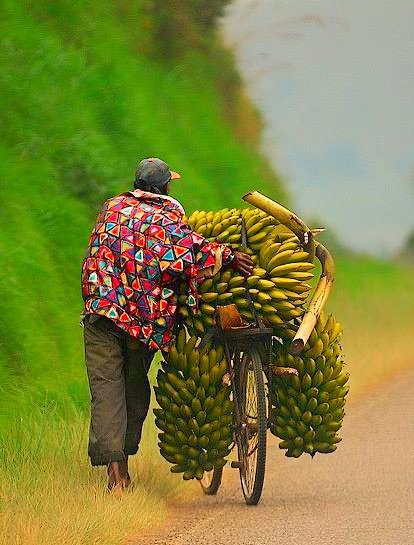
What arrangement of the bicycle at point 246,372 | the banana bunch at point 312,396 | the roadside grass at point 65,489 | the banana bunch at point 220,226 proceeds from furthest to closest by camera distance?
1. the banana bunch at point 312,396
2. the banana bunch at point 220,226
3. the bicycle at point 246,372
4. the roadside grass at point 65,489

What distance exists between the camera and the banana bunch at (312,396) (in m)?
9.57

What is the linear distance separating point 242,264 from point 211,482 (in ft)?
5.45

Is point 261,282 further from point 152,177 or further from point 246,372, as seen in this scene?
point 152,177

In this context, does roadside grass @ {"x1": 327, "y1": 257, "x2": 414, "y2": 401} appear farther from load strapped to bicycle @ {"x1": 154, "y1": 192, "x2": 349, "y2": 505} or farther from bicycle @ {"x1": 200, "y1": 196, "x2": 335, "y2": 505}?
bicycle @ {"x1": 200, "y1": 196, "x2": 335, "y2": 505}

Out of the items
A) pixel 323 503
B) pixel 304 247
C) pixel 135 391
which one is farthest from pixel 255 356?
pixel 323 503

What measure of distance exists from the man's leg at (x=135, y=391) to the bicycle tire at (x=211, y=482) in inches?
23.8

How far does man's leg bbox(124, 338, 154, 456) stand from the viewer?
31.6ft

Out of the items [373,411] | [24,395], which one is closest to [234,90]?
[373,411]

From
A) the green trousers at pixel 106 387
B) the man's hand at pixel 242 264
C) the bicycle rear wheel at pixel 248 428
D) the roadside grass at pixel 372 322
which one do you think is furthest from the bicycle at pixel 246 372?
the roadside grass at pixel 372 322

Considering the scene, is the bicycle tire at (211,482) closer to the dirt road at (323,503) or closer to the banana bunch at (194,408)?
the dirt road at (323,503)

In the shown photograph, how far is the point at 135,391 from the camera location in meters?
9.69

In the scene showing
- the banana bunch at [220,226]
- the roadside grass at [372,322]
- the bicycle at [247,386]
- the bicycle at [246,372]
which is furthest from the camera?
the roadside grass at [372,322]

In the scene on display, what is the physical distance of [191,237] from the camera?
9172 millimetres

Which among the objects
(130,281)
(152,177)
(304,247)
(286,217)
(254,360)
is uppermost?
(152,177)
